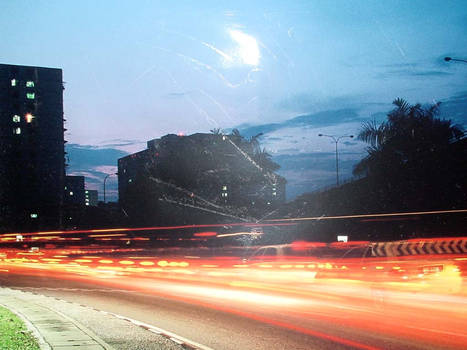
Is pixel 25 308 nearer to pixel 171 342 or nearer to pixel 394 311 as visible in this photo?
pixel 171 342

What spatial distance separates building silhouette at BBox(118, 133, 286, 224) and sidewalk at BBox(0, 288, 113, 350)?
3263 centimetres

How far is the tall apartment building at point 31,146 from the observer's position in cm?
8406

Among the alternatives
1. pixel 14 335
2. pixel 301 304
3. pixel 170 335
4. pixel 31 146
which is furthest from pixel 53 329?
pixel 31 146

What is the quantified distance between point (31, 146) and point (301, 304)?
260 feet

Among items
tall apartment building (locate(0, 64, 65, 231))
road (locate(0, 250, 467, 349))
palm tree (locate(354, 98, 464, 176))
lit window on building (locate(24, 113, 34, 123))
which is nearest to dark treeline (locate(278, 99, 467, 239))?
palm tree (locate(354, 98, 464, 176))

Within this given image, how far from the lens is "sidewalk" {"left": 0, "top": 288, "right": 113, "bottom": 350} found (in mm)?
9327

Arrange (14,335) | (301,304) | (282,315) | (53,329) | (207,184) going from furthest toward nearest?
(207,184) → (301,304) → (282,315) → (53,329) → (14,335)

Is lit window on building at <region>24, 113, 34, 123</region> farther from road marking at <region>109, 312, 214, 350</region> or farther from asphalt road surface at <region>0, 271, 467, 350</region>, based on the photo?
road marking at <region>109, 312, 214, 350</region>

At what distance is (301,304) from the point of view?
15492 millimetres

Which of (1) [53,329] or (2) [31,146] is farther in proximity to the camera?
(2) [31,146]

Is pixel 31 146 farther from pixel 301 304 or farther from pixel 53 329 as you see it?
pixel 53 329

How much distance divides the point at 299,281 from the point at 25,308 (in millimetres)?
8992

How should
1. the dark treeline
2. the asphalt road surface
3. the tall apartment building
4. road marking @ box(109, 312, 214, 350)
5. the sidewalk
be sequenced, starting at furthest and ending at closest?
1. the tall apartment building
2. the dark treeline
3. the asphalt road surface
4. road marking @ box(109, 312, 214, 350)
5. the sidewalk

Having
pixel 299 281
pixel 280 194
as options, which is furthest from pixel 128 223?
pixel 299 281
